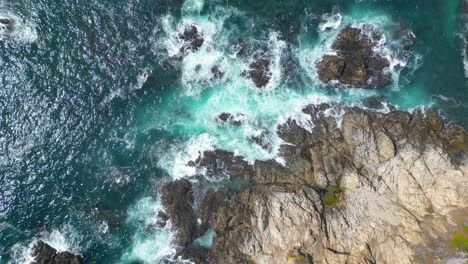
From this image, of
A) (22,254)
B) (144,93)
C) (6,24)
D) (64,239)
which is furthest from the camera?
(144,93)

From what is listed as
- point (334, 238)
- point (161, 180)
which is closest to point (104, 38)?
point (161, 180)

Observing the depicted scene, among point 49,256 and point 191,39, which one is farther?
point 191,39

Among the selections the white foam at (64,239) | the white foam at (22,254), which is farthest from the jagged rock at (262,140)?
the white foam at (22,254)

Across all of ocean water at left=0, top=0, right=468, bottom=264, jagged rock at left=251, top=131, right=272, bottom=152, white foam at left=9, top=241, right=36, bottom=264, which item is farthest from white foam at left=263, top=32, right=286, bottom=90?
white foam at left=9, top=241, right=36, bottom=264

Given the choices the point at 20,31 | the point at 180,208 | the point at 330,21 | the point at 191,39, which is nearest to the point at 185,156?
the point at 180,208

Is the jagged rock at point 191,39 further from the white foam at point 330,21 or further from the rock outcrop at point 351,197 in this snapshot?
the white foam at point 330,21

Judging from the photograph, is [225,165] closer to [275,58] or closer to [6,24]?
[275,58]
